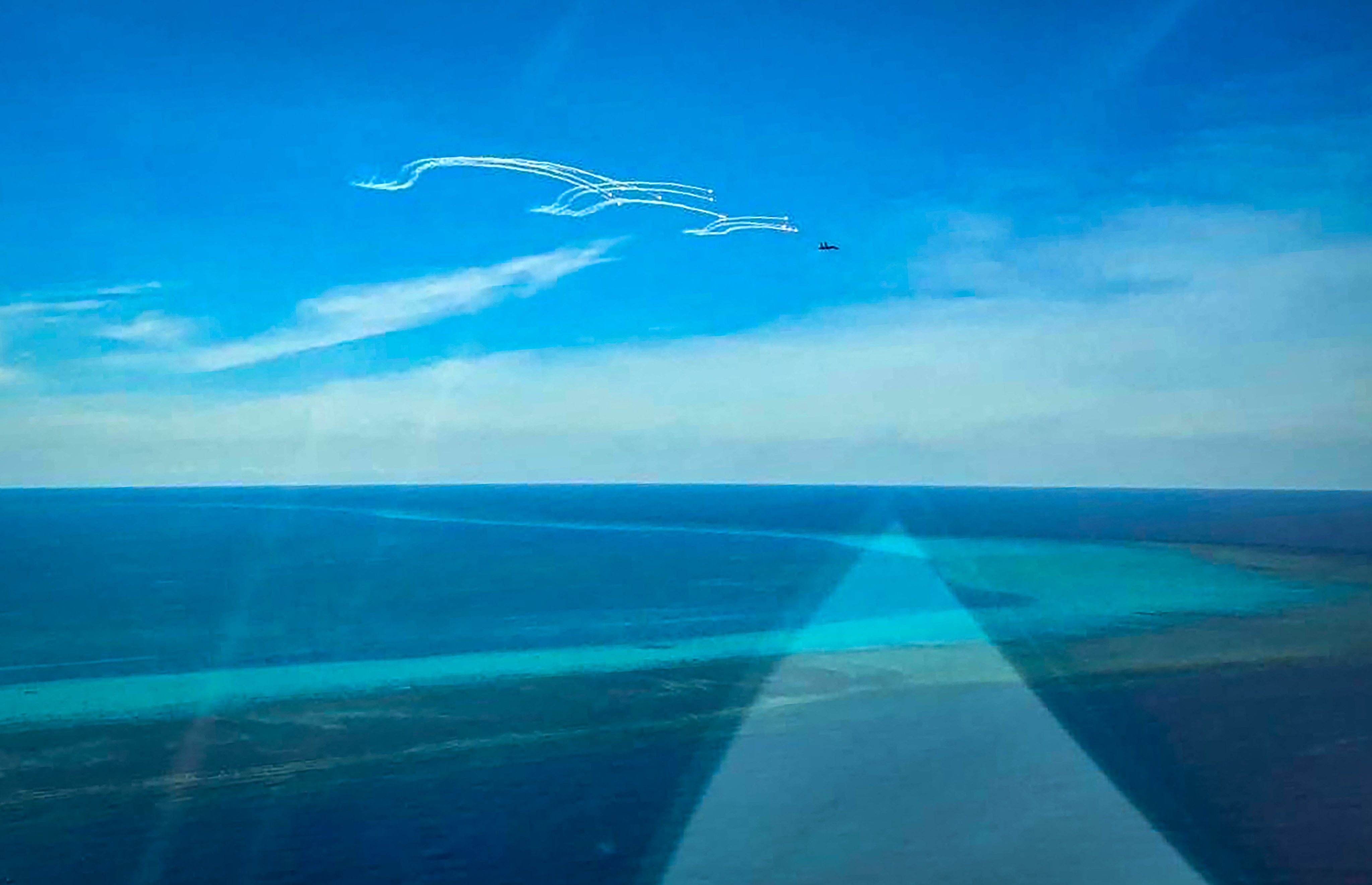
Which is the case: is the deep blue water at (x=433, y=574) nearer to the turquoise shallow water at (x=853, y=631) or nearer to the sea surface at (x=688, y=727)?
the sea surface at (x=688, y=727)

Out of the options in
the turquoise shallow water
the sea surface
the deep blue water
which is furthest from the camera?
the deep blue water

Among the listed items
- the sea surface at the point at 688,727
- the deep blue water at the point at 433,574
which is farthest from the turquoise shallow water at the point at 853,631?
the deep blue water at the point at 433,574

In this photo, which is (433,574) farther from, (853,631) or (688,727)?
(688,727)

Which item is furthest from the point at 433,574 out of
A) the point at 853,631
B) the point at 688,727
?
the point at 688,727

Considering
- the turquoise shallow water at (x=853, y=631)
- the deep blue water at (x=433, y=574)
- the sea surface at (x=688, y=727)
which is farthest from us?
the deep blue water at (x=433, y=574)

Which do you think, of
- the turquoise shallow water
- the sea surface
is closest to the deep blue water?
the sea surface

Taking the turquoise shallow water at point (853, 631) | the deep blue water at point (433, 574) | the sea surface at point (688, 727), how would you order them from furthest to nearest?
the deep blue water at point (433, 574) → the turquoise shallow water at point (853, 631) → the sea surface at point (688, 727)

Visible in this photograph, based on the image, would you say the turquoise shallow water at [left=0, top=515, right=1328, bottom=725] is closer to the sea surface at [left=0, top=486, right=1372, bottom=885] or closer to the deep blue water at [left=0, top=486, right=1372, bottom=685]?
the sea surface at [left=0, top=486, right=1372, bottom=885]

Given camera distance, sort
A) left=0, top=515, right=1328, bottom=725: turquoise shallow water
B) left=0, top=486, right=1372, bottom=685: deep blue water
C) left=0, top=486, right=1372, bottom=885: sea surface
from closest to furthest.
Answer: left=0, top=486, right=1372, bottom=885: sea surface → left=0, top=515, right=1328, bottom=725: turquoise shallow water → left=0, top=486, right=1372, bottom=685: deep blue water
